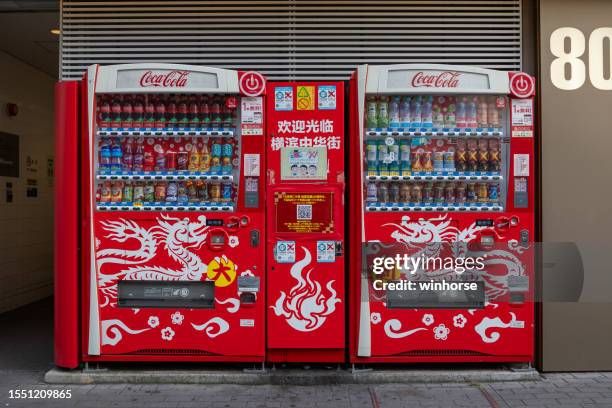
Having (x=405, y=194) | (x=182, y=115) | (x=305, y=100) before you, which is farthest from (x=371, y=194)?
(x=182, y=115)

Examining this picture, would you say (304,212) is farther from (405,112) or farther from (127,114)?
(127,114)

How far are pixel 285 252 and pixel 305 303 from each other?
1.63 feet

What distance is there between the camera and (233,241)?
4867 mm

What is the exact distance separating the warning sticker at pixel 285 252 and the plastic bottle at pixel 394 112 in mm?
1419

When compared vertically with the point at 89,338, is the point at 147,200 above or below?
above

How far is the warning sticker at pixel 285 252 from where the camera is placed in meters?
4.88

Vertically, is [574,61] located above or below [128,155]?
above

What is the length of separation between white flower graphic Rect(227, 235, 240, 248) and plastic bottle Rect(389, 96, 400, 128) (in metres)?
1.74

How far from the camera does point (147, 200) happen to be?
4.97 metres

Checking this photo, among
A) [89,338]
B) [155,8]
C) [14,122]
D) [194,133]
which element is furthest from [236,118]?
[14,122]

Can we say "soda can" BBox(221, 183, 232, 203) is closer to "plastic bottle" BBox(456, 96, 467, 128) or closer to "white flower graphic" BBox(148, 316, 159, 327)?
"white flower graphic" BBox(148, 316, 159, 327)

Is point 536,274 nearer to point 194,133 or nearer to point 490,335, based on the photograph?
point 490,335

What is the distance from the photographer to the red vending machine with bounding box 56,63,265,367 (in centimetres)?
486

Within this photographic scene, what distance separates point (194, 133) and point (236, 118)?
1.35 ft
